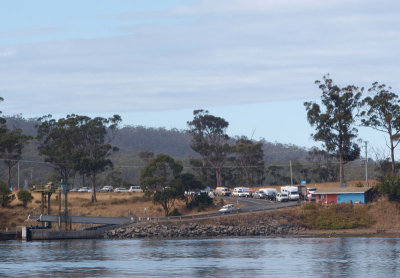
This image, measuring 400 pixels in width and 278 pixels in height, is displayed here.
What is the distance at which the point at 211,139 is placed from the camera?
6688 inches

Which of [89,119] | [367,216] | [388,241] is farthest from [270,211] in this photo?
[89,119]

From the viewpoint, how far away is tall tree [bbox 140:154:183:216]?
121 metres

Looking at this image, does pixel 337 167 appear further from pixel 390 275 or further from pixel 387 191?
pixel 390 275

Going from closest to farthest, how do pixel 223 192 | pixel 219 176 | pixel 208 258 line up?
1. pixel 208 258
2. pixel 223 192
3. pixel 219 176

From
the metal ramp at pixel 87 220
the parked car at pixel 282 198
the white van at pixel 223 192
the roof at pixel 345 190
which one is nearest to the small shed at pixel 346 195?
the roof at pixel 345 190

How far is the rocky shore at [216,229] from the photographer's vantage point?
10512 cm

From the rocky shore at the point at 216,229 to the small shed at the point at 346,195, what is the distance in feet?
35.0

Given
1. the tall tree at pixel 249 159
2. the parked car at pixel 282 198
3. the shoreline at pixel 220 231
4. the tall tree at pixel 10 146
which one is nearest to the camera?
the shoreline at pixel 220 231

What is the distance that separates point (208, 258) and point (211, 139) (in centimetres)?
9810

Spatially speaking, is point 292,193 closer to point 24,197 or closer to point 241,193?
point 241,193

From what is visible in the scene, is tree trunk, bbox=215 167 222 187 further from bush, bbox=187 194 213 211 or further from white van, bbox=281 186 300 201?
bush, bbox=187 194 213 211

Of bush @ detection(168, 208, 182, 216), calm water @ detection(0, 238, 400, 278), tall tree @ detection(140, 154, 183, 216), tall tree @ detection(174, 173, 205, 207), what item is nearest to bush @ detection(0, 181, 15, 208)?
tall tree @ detection(140, 154, 183, 216)

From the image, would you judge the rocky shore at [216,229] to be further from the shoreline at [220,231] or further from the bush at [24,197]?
the bush at [24,197]

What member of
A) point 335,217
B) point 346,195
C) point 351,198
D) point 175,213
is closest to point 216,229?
point 175,213
